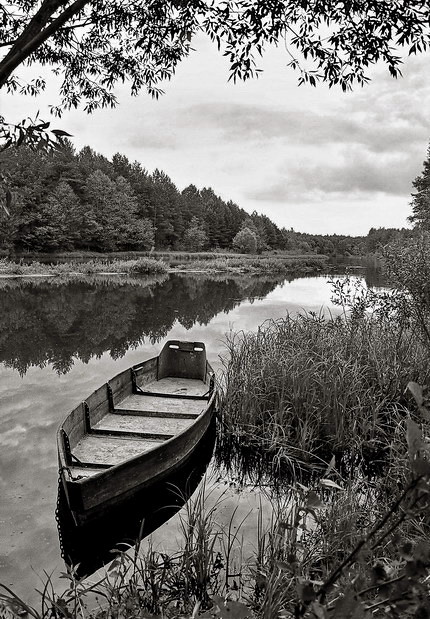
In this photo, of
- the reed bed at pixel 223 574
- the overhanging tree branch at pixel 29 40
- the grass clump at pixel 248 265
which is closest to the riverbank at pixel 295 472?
the reed bed at pixel 223 574

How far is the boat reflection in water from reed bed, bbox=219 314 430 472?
155cm

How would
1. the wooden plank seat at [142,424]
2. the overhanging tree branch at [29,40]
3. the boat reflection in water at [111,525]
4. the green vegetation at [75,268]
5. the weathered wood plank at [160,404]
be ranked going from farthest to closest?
the green vegetation at [75,268]
the weathered wood plank at [160,404]
the wooden plank seat at [142,424]
the boat reflection in water at [111,525]
the overhanging tree branch at [29,40]

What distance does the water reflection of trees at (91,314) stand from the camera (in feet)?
48.8

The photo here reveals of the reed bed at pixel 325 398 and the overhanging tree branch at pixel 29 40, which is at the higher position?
the overhanging tree branch at pixel 29 40

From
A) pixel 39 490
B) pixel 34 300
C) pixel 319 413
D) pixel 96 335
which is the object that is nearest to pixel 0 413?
pixel 39 490

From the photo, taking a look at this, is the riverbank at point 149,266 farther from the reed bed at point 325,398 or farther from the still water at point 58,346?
the reed bed at point 325,398

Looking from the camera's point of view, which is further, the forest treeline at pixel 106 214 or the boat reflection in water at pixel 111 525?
the forest treeline at pixel 106 214

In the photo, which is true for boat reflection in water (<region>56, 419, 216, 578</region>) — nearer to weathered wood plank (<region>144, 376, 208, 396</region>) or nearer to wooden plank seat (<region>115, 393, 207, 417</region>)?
wooden plank seat (<region>115, 393, 207, 417</region>)

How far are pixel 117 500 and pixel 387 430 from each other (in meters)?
4.30

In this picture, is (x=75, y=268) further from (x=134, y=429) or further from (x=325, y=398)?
(x=325, y=398)

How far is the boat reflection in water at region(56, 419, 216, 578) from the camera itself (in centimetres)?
479

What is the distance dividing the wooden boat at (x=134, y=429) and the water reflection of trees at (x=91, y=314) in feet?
13.3

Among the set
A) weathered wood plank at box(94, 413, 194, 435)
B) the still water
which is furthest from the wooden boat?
the still water

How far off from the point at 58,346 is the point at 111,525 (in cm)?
1100
